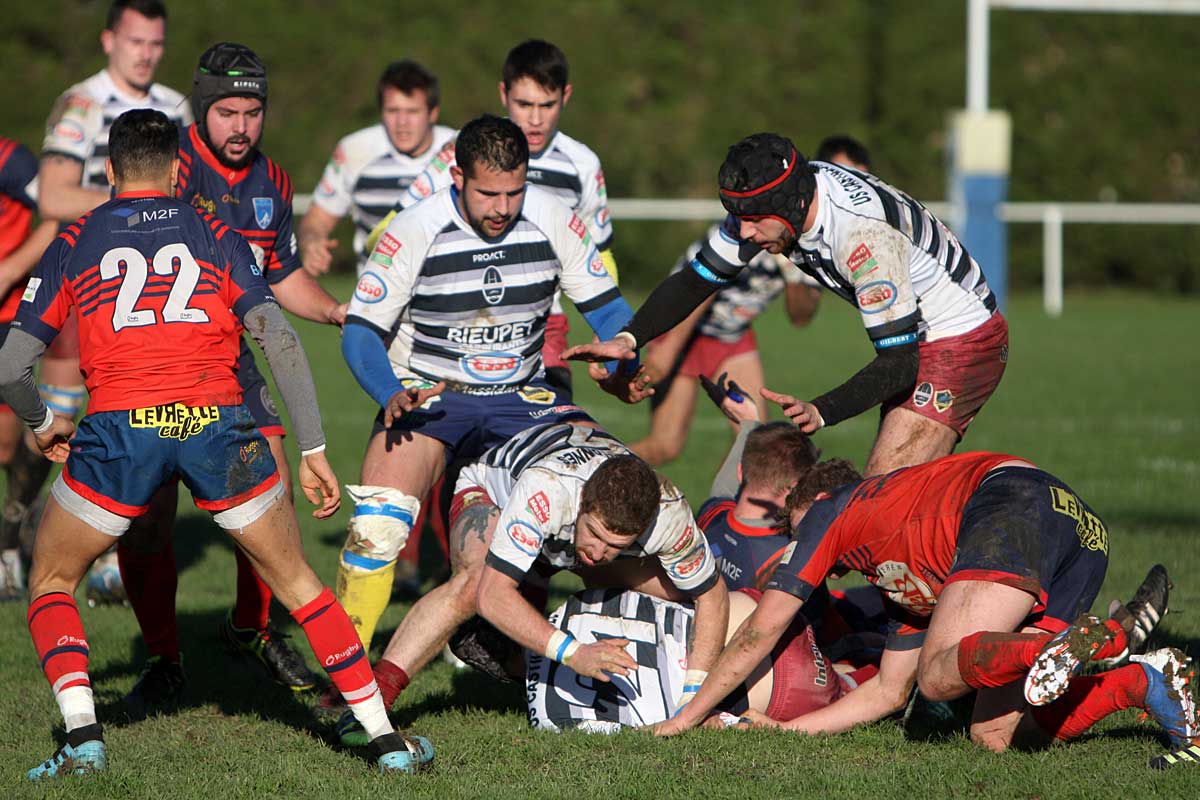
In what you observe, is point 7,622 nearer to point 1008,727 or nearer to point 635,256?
point 1008,727

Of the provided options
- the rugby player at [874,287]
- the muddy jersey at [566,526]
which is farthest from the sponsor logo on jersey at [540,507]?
the rugby player at [874,287]

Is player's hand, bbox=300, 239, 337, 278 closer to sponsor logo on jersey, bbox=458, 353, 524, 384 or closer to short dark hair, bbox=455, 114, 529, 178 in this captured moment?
sponsor logo on jersey, bbox=458, 353, 524, 384

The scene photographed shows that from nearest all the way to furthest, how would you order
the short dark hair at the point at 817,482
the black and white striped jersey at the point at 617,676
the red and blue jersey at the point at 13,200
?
the black and white striped jersey at the point at 617,676, the short dark hair at the point at 817,482, the red and blue jersey at the point at 13,200

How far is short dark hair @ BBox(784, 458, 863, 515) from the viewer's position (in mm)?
5281

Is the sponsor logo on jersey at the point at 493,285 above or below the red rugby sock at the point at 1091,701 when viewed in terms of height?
above

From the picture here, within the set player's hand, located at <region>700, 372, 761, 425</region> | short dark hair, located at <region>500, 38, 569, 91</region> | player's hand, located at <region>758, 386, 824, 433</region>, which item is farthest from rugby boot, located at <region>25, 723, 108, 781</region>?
short dark hair, located at <region>500, 38, 569, 91</region>

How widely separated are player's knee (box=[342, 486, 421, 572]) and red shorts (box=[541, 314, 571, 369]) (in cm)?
143

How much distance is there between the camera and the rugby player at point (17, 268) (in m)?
6.96

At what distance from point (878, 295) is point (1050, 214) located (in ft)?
64.2

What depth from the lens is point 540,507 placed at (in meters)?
4.87

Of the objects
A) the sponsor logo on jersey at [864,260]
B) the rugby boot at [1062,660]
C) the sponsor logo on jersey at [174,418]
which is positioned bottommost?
the rugby boot at [1062,660]

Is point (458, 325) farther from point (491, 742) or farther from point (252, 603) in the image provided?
point (491, 742)

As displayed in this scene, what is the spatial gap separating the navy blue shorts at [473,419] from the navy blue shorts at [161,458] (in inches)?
49.5

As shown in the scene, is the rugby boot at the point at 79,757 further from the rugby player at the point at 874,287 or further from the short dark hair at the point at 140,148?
the rugby player at the point at 874,287
